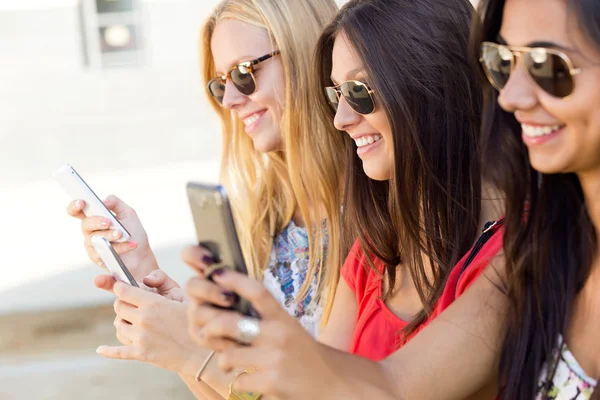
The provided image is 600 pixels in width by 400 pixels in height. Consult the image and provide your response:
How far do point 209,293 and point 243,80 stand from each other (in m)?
1.72

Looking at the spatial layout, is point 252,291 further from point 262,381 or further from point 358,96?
point 358,96

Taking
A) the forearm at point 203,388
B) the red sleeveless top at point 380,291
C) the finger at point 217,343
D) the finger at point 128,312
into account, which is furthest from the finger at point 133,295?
the finger at point 217,343

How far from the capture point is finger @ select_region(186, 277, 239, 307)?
1209mm

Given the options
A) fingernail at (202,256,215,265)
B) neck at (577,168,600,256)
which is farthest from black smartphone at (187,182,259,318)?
neck at (577,168,600,256)

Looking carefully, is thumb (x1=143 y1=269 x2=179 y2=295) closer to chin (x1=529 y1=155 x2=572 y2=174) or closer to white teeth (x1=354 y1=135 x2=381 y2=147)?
white teeth (x1=354 y1=135 x2=381 y2=147)

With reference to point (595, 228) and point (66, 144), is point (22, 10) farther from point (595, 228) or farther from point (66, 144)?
point (595, 228)

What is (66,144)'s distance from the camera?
8797 millimetres

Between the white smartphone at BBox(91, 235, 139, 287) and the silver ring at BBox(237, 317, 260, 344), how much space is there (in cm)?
105

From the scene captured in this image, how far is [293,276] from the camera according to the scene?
289cm

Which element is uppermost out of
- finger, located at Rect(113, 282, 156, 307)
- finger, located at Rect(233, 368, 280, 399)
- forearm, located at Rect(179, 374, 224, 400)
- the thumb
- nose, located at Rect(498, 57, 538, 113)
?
nose, located at Rect(498, 57, 538, 113)

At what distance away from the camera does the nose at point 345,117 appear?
2.15 metres

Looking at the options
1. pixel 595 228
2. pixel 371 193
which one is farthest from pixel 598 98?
pixel 371 193

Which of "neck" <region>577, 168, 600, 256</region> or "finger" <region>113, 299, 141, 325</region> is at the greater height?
"neck" <region>577, 168, 600, 256</region>

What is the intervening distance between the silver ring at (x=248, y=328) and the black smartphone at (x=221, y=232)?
0.7 inches
